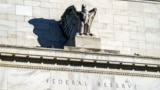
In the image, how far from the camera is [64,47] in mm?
28125

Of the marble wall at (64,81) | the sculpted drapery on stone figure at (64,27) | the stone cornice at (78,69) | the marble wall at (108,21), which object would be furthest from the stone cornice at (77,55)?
the marble wall at (108,21)

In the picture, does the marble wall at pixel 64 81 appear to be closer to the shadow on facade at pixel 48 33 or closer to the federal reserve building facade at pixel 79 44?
the federal reserve building facade at pixel 79 44

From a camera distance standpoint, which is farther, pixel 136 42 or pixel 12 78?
pixel 136 42

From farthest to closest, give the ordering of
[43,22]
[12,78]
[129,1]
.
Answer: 1. [129,1]
2. [43,22]
3. [12,78]

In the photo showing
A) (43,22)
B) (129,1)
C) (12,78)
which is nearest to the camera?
(12,78)

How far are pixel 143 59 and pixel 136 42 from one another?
3.02 meters

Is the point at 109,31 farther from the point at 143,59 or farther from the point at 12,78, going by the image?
the point at 12,78

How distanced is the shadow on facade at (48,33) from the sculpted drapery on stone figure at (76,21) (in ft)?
1.02

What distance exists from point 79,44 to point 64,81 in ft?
7.61

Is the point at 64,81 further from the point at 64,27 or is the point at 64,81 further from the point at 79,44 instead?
the point at 64,27

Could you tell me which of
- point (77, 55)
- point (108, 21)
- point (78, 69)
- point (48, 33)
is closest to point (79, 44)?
point (77, 55)

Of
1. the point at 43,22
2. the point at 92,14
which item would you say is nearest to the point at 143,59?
the point at 92,14

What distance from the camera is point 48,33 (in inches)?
1184

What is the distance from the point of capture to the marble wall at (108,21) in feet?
96.9
